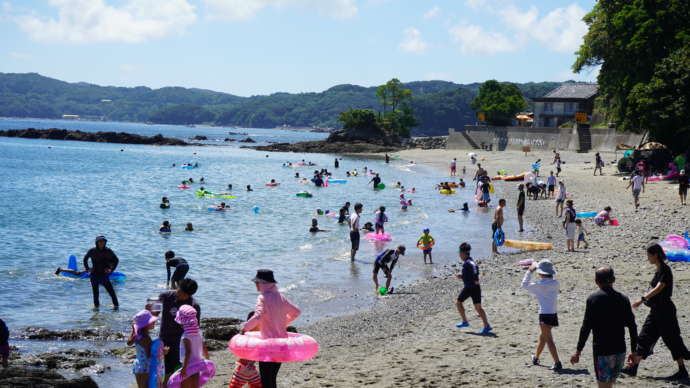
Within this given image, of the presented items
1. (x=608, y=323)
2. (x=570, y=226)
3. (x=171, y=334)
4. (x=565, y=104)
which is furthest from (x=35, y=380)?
(x=565, y=104)

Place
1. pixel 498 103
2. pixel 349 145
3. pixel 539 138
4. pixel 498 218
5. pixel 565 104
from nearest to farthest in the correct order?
pixel 498 218
pixel 539 138
pixel 565 104
pixel 498 103
pixel 349 145

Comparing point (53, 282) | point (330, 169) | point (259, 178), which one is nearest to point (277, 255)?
point (53, 282)

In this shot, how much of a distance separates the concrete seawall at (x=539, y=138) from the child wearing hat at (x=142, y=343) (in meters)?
57.8

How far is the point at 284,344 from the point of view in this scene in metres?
6.79

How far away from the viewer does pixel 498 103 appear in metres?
103

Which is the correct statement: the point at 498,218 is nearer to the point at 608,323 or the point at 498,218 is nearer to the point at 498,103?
the point at 608,323

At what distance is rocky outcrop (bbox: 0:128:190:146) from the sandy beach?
375 ft

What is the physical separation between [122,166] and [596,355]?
249ft

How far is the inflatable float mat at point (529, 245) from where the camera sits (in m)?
21.0

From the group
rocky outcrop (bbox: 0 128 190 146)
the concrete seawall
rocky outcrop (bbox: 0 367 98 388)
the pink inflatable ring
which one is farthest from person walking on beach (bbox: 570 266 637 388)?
rocky outcrop (bbox: 0 128 190 146)

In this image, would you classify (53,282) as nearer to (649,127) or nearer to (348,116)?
(649,127)

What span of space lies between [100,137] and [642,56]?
115 meters

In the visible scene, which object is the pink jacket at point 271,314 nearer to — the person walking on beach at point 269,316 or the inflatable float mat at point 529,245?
the person walking on beach at point 269,316

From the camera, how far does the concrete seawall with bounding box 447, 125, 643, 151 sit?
6138cm
